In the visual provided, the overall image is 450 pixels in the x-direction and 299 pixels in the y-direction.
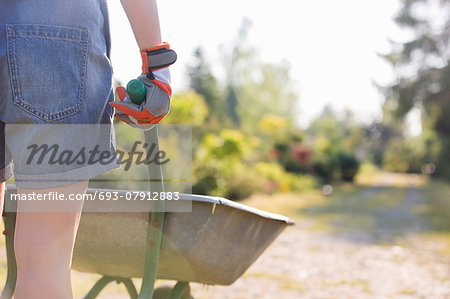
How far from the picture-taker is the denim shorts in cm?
83

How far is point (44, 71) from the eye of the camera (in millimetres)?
844

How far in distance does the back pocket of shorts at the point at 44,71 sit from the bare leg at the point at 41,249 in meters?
0.15

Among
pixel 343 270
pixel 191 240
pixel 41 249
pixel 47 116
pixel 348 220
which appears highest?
pixel 47 116

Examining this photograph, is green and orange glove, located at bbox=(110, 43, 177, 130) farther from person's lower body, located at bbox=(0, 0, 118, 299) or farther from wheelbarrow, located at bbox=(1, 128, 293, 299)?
wheelbarrow, located at bbox=(1, 128, 293, 299)

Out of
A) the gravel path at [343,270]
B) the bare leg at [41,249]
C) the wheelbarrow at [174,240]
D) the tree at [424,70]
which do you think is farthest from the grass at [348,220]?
the tree at [424,70]

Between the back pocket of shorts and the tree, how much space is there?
1907cm

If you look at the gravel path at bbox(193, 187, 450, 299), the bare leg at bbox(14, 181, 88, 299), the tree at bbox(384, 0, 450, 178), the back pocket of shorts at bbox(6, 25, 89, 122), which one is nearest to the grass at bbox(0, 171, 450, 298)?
the gravel path at bbox(193, 187, 450, 299)

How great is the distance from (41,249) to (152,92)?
1.18 ft

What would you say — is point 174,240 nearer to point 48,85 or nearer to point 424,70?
point 48,85

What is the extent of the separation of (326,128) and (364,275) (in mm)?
20571

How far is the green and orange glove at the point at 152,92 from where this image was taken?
36.2 inches

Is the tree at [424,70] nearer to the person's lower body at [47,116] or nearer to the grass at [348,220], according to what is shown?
the grass at [348,220]

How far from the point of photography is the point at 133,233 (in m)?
1.39

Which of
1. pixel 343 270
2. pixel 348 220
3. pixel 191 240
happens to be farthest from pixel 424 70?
pixel 191 240
